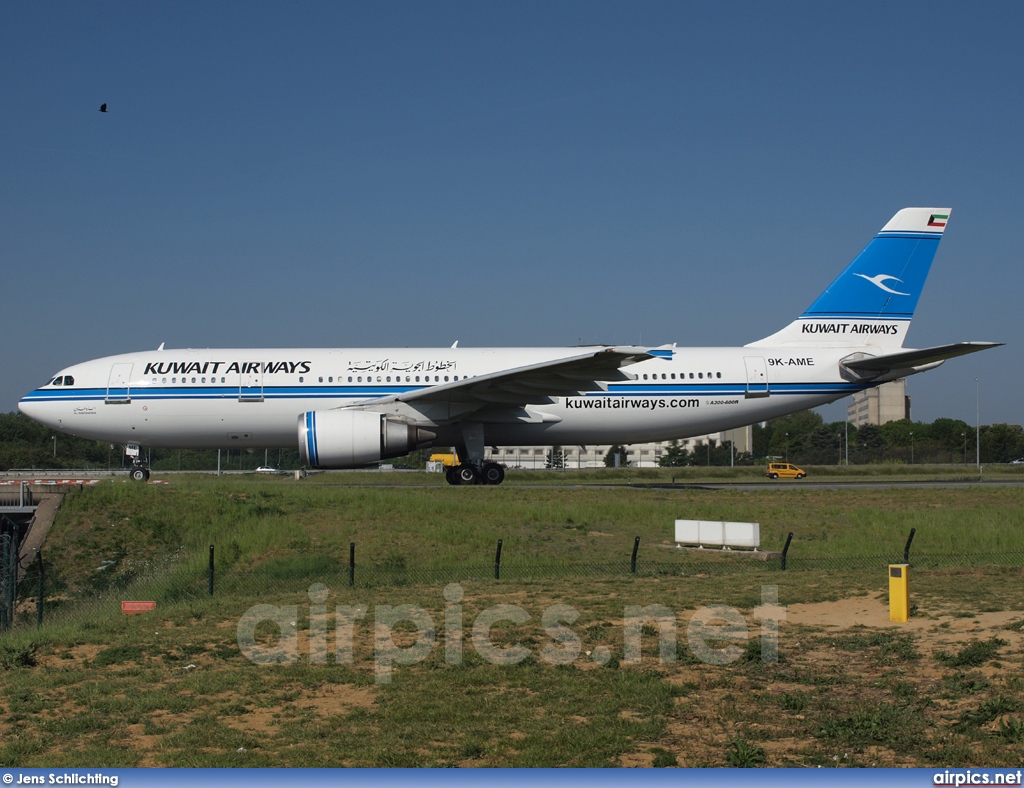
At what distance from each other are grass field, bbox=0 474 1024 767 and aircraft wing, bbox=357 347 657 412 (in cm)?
499

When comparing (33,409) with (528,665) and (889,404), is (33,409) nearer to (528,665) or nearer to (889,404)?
(528,665)

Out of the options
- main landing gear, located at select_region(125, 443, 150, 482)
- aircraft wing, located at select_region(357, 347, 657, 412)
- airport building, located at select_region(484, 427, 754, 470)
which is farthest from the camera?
airport building, located at select_region(484, 427, 754, 470)

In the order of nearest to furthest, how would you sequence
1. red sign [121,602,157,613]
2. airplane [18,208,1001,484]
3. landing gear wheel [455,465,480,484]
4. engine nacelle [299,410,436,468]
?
red sign [121,602,157,613]
engine nacelle [299,410,436,468]
airplane [18,208,1001,484]
landing gear wheel [455,465,480,484]

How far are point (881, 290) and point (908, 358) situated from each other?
12.1 ft

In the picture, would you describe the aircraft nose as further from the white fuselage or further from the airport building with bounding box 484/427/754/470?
the airport building with bounding box 484/427/754/470

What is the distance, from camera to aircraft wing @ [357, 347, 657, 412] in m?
23.5

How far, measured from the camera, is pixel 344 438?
23.9 m

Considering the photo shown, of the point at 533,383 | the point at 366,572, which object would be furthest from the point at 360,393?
the point at 366,572

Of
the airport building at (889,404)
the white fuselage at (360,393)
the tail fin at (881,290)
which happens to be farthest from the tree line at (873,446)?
the white fuselage at (360,393)

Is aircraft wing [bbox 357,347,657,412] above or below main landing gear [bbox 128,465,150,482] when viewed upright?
above

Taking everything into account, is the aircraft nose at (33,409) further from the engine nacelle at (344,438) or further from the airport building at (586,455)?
the airport building at (586,455)

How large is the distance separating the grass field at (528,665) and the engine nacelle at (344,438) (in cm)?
419

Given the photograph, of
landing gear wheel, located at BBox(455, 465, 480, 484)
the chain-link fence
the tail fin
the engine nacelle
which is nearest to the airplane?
landing gear wheel, located at BBox(455, 465, 480, 484)

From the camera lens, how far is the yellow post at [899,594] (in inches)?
433
